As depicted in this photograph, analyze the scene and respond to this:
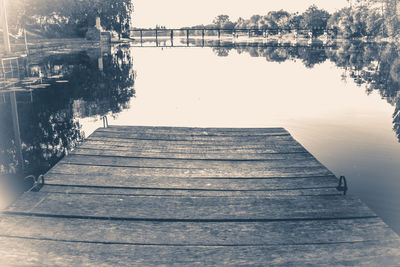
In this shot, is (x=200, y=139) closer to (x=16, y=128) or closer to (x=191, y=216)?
(x=191, y=216)

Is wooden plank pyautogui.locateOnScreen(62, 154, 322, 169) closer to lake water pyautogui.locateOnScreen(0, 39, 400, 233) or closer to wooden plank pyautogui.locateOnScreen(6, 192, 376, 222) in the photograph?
wooden plank pyautogui.locateOnScreen(6, 192, 376, 222)

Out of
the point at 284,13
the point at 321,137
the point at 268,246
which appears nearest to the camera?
the point at 268,246

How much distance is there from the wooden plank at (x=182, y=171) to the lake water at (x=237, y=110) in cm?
127

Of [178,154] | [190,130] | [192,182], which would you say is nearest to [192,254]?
[192,182]

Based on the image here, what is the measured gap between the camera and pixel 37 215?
3.59 m

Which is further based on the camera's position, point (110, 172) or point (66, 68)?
point (66, 68)

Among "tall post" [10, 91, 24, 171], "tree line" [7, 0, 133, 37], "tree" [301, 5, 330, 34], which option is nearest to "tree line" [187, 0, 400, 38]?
"tree" [301, 5, 330, 34]

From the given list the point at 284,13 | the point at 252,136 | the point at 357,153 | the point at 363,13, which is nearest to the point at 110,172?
the point at 252,136

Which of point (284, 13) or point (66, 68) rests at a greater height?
point (284, 13)

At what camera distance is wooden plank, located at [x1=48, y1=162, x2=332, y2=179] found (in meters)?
4.72

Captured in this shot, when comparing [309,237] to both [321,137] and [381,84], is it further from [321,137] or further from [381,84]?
[381,84]

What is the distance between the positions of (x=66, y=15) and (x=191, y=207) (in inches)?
2171

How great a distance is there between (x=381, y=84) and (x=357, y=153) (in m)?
11.7

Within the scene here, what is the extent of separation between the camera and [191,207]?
3.79m
